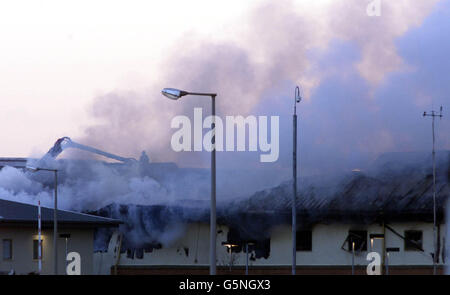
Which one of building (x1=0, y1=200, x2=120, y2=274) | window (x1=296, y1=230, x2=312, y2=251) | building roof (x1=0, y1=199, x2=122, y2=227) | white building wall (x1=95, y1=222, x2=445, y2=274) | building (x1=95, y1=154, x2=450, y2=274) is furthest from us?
window (x1=296, y1=230, x2=312, y2=251)

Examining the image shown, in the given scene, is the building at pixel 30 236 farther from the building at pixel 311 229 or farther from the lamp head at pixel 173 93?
the lamp head at pixel 173 93

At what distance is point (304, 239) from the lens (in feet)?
255

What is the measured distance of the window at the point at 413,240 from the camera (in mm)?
76875

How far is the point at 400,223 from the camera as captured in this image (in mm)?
77375

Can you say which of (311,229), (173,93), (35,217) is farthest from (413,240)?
(173,93)

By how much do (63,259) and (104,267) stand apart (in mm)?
9799

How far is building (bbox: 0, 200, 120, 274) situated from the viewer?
65.2m

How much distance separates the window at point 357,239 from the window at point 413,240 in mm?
3601

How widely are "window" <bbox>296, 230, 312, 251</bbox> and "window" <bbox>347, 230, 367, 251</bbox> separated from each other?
3.39 metres

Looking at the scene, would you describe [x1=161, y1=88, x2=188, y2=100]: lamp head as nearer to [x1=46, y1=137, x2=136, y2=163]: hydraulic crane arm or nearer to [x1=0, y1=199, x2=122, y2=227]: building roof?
[x1=0, y1=199, x2=122, y2=227]: building roof

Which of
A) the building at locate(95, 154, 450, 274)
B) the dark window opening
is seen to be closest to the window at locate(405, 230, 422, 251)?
the building at locate(95, 154, 450, 274)
